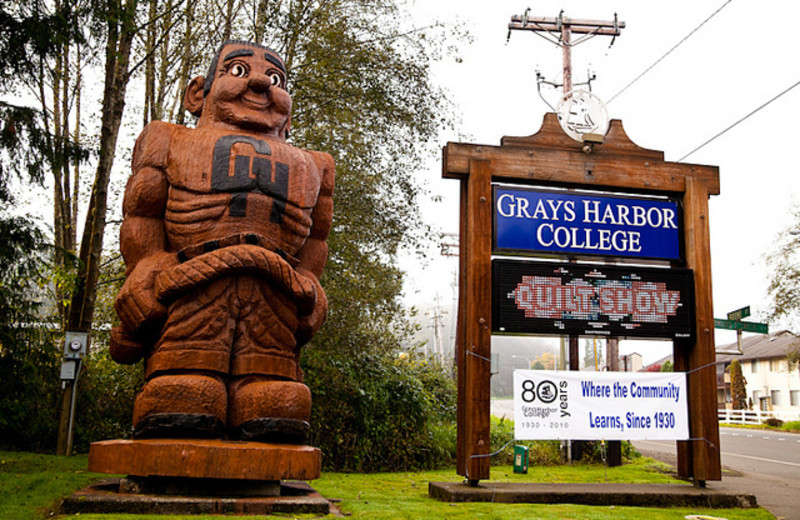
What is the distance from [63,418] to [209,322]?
5.41 metres

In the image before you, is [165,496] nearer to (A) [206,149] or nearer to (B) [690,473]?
(A) [206,149]

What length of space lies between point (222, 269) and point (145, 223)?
2.96ft

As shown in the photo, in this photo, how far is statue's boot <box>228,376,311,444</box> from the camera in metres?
4.45

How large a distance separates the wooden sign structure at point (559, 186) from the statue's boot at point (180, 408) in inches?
110

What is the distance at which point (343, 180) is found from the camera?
10.9 m

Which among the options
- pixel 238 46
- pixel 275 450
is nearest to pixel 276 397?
pixel 275 450

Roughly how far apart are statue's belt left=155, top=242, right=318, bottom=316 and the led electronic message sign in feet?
8.63

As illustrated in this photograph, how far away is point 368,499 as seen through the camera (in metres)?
6.05

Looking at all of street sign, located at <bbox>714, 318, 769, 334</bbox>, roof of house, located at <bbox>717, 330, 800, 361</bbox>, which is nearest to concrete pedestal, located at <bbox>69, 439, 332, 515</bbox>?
street sign, located at <bbox>714, 318, 769, 334</bbox>

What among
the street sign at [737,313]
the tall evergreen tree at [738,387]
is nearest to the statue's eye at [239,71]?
the street sign at [737,313]

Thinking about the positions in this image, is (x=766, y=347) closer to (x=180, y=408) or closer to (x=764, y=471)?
(x=764, y=471)

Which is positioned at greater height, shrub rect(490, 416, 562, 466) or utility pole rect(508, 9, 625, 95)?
utility pole rect(508, 9, 625, 95)

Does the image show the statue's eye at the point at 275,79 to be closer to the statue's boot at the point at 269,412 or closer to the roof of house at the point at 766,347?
the statue's boot at the point at 269,412

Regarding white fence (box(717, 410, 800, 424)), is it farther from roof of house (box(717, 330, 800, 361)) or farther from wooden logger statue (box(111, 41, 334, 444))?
wooden logger statue (box(111, 41, 334, 444))
